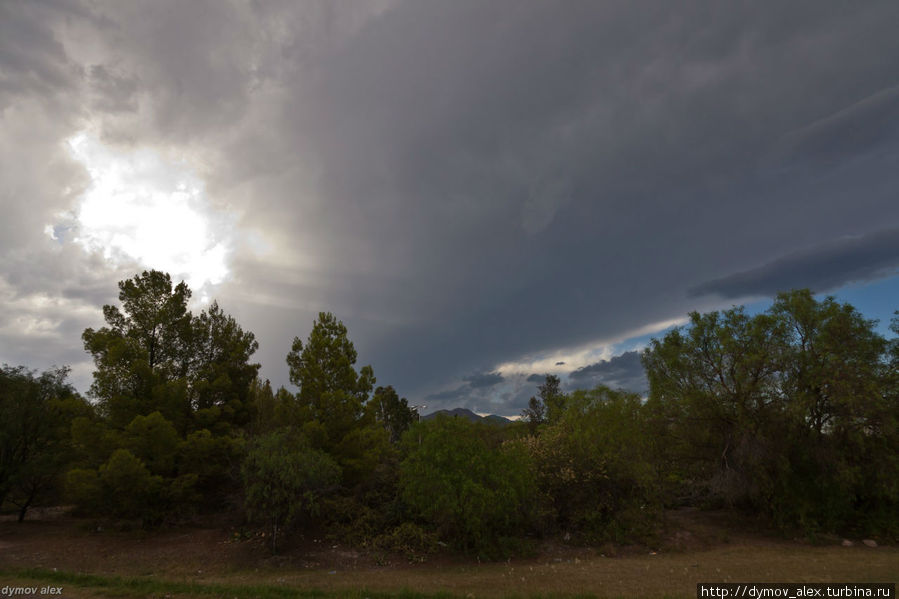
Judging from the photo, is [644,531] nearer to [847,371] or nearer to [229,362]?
[847,371]

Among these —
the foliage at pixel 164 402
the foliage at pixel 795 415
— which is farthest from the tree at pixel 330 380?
the foliage at pixel 795 415

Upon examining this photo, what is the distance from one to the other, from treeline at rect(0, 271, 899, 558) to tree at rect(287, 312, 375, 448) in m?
0.12

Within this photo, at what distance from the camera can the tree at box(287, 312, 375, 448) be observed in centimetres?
2630

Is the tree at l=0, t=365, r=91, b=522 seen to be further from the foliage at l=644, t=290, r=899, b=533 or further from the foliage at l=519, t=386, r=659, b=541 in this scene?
the foliage at l=644, t=290, r=899, b=533

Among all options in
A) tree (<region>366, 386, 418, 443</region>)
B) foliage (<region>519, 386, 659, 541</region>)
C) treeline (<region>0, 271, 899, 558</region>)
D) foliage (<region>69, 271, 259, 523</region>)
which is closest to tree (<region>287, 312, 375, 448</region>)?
treeline (<region>0, 271, 899, 558</region>)

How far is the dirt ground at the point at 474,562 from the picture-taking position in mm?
14828

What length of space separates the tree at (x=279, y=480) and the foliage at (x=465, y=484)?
4232 mm

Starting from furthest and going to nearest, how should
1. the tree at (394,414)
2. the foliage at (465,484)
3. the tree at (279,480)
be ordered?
the tree at (394,414), the tree at (279,480), the foliage at (465,484)

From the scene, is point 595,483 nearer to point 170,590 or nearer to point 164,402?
point 170,590

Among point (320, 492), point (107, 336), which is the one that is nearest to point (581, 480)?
point (320, 492)

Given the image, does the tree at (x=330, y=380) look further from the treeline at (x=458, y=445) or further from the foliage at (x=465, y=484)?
the foliage at (x=465, y=484)

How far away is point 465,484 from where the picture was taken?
18422mm

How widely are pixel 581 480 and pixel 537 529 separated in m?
3.44

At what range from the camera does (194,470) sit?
2527 cm
